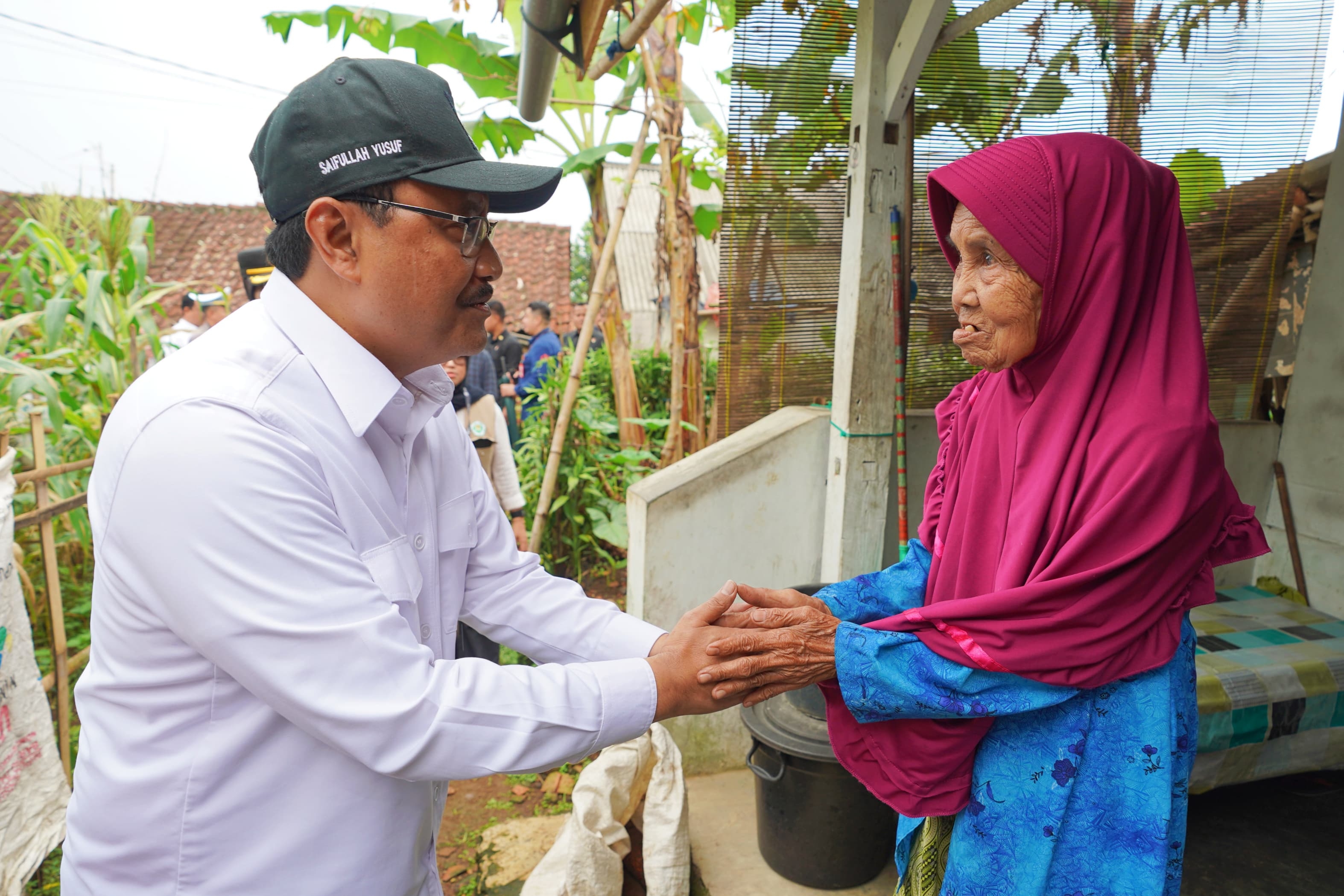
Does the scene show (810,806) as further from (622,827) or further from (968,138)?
(968,138)

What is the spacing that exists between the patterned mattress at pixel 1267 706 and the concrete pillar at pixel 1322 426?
0.56m

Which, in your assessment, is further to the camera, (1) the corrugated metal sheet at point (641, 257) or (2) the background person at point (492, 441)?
(1) the corrugated metal sheet at point (641, 257)

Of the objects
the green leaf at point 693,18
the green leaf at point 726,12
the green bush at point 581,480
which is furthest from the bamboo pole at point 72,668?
the green leaf at point 693,18

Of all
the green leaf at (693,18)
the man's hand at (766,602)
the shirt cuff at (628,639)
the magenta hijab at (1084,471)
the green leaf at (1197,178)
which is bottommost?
the shirt cuff at (628,639)

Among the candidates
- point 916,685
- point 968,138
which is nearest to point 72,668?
point 916,685

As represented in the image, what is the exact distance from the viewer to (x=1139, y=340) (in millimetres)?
1415

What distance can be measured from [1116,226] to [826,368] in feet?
7.83

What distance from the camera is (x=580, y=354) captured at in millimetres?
5199

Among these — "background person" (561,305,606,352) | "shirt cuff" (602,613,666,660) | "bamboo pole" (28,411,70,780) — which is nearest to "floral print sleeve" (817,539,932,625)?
"shirt cuff" (602,613,666,660)

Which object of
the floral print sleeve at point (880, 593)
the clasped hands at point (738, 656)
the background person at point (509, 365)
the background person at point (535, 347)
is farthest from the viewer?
the background person at point (509, 365)

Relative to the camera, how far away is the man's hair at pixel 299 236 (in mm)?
1291

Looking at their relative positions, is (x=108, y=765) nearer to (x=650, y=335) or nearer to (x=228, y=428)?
(x=228, y=428)

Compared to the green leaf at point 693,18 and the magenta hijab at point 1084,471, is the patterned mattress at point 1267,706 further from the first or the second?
the green leaf at point 693,18

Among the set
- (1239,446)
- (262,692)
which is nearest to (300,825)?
(262,692)
